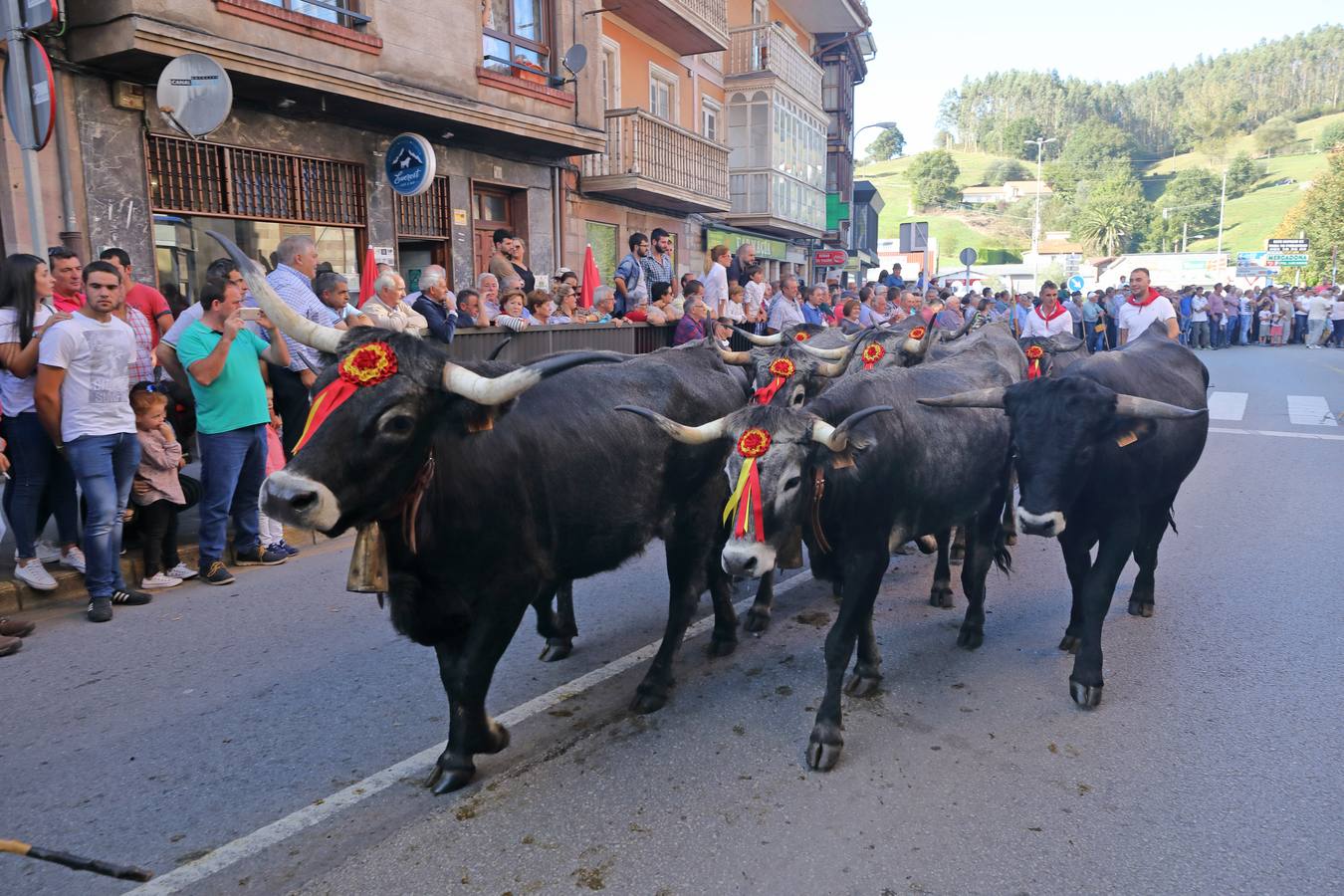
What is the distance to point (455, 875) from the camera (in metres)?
2.82

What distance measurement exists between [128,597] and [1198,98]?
182m

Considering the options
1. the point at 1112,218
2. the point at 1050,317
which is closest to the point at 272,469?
the point at 1050,317

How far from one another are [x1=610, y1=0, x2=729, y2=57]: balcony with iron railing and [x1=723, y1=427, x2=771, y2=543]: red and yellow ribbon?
1430cm

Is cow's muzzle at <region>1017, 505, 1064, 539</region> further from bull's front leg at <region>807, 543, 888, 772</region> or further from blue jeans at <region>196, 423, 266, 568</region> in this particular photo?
blue jeans at <region>196, 423, 266, 568</region>

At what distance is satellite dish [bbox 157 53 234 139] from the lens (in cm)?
776

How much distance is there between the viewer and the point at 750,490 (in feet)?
11.7

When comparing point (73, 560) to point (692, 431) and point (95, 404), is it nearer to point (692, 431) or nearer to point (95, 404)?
point (95, 404)

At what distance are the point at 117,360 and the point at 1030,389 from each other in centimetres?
513

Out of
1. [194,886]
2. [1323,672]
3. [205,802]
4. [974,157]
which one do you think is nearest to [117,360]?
[205,802]

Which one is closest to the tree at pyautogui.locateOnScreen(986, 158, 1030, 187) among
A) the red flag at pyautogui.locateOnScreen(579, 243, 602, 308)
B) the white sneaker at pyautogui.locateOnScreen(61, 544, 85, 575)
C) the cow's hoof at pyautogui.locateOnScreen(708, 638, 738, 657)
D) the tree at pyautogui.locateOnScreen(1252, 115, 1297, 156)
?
the tree at pyautogui.locateOnScreen(1252, 115, 1297, 156)

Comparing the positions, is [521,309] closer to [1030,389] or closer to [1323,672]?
[1030,389]

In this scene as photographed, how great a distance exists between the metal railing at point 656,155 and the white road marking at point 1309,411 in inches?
445

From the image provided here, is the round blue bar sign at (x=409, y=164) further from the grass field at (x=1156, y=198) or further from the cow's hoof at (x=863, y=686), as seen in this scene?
the grass field at (x=1156, y=198)

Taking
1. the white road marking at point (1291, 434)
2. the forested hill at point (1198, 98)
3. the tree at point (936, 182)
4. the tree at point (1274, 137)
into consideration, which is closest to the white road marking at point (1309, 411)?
the white road marking at point (1291, 434)
